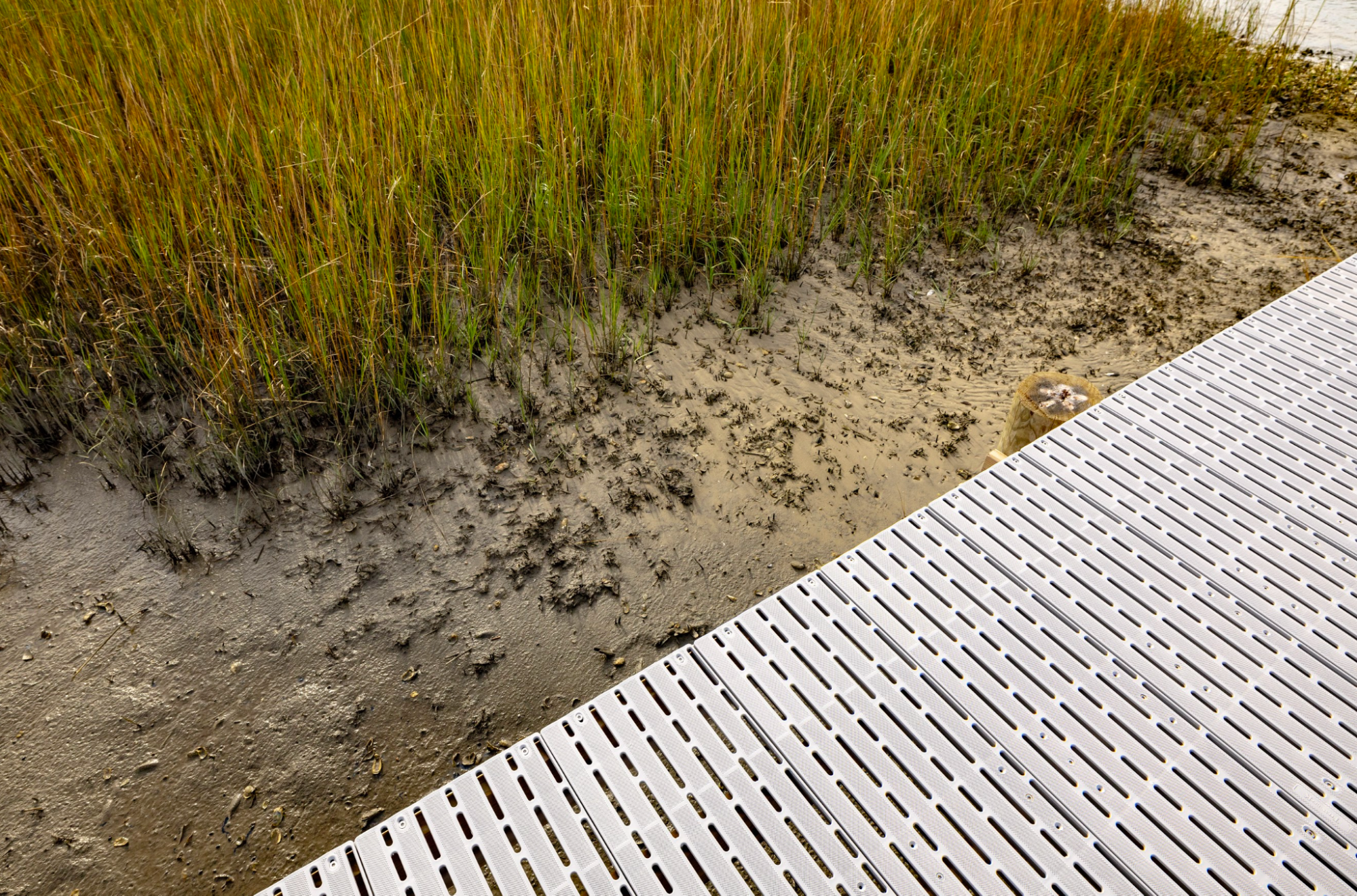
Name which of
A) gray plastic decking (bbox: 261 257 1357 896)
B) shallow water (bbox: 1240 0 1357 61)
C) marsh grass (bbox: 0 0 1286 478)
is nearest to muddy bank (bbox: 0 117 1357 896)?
marsh grass (bbox: 0 0 1286 478)

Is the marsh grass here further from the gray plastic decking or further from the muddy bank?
the gray plastic decking

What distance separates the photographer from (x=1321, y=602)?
50.4 inches

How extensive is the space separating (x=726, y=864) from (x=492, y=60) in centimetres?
269

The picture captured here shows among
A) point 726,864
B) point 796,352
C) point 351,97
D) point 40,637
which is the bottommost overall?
point 40,637

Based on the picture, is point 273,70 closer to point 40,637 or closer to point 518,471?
point 518,471

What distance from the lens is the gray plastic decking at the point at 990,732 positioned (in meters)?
0.98

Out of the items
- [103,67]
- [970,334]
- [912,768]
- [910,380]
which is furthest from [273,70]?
[912,768]

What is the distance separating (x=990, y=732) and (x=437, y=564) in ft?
4.75

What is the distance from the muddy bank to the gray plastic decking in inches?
20.5

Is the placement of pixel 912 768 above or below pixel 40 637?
above

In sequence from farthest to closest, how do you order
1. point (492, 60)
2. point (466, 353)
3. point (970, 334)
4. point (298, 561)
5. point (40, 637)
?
1. point (970, 334)
2. point (492, 60)
3. point (466, 353)
4. point (298, 561)
5. point (40, 637)

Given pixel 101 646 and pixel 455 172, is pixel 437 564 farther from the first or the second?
pixel 455 172

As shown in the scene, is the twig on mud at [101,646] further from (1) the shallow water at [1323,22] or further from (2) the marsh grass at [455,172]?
(1) the shallow water at [1323,22]

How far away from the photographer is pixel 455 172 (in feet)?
8.66
